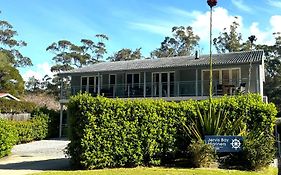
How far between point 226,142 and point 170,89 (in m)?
16.6

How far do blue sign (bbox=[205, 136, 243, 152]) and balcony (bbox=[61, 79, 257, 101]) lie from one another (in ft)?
41.5

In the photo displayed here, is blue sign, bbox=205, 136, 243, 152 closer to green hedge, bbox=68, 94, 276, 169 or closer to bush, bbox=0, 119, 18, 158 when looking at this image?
green hedge, bbox=68, 94, 276, 169

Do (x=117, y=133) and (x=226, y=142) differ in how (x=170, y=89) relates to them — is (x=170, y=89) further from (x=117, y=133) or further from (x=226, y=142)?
(x=117, y=133)

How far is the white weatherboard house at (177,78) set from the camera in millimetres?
27031

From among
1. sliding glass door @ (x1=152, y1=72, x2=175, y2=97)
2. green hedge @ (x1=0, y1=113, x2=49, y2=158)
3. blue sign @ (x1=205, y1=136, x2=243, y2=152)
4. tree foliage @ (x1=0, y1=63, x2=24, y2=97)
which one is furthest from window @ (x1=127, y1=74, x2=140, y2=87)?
tree foliage @ (x1=0, y1=63, x2=24, y2=97)

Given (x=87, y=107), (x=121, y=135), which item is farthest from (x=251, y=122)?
(x=87, y=107)

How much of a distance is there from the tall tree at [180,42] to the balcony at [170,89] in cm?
3233

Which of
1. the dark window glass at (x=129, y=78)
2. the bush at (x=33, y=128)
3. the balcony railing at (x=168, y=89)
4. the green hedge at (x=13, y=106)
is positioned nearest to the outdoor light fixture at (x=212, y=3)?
the balcony railing at (x=168, y=89)

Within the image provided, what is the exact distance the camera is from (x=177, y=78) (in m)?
30.3

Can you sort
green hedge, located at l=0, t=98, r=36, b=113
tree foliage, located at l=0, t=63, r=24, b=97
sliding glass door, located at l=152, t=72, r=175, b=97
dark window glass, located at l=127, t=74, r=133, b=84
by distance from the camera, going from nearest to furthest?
1. sliding glass door, located at l=152, t=72, r=175, b=97
2. dark window glass, located at l=127, t=74, r=133, b=84
3. green hedge, located at l=0, t=98, r=36, b=113
4. tree foliage, located at l=0, t=63, r=24, b=97

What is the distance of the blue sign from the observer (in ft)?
42.9

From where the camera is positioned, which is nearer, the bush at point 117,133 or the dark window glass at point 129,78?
the bush at point 117,133

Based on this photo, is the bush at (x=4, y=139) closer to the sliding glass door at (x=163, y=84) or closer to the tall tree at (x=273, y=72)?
the sliding glass door at (x=163, y=84)

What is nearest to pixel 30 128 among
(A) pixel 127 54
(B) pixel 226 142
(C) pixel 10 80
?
(B) pixel 226 142
